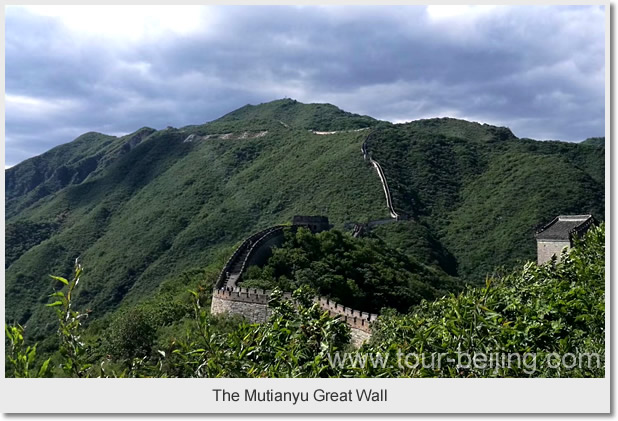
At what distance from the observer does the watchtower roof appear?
34156 mm

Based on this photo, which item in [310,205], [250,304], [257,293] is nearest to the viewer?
[250,304]

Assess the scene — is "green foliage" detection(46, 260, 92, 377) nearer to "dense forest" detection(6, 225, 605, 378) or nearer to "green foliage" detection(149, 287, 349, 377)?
"dense forest" detection(6, 225, 605, 378)

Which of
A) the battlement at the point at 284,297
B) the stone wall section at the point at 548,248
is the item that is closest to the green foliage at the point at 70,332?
the battlement at the point at 284,297

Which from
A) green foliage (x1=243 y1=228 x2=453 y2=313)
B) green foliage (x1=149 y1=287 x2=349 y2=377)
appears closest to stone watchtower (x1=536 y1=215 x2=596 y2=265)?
green foliage (x1=243 y1=228 x2=453 y2=313)

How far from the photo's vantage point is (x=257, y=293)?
25.4 meters

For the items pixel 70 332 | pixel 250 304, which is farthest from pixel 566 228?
pixel 70 332

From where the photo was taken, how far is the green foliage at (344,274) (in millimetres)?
29453

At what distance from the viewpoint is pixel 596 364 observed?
28.9 feet

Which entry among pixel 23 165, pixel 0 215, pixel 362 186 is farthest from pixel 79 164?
pixel 0 215

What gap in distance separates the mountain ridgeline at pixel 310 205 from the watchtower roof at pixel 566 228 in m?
7.37

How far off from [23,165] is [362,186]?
157552 mm

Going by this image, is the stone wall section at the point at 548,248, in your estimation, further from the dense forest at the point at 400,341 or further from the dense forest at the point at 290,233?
the dense forest at the point at 400,341

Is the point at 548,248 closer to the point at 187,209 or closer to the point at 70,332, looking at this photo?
the point at 70,332

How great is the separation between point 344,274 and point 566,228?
14518mm
